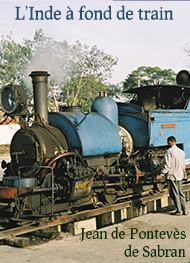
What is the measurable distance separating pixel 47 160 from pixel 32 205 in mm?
914

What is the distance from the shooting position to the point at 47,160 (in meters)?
6.58

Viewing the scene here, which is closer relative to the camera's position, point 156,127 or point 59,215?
point 59,215

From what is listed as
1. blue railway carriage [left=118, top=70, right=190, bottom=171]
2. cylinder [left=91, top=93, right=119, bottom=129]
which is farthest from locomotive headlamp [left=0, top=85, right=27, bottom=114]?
blue railway carriage [left=118, top=70, right=190, bottom=171]

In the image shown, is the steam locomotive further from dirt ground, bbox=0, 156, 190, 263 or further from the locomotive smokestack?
dirt ground, bbox=0, 156, 190, 263

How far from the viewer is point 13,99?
6.37 metres

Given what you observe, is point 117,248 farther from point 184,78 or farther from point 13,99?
point 184,78

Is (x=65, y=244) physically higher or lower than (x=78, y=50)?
lower

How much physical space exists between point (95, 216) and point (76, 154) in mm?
1629

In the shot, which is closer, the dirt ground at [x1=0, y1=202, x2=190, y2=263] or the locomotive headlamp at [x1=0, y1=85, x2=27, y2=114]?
the dirt ground at [x1=0, y1=202, x2=190, y2=263]

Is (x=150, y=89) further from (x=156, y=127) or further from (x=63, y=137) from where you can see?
(x=63, y=137)

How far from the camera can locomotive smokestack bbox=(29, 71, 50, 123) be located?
679 centimetres

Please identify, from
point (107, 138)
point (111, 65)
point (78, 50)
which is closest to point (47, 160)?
point (107, 138)

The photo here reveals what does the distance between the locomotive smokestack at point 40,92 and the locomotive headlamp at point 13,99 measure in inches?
17.4

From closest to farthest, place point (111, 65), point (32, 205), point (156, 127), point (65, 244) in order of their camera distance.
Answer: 1. point (65, 244)
2. point (32, 205)
3. point (156, 127)
4. point (111, 65)
